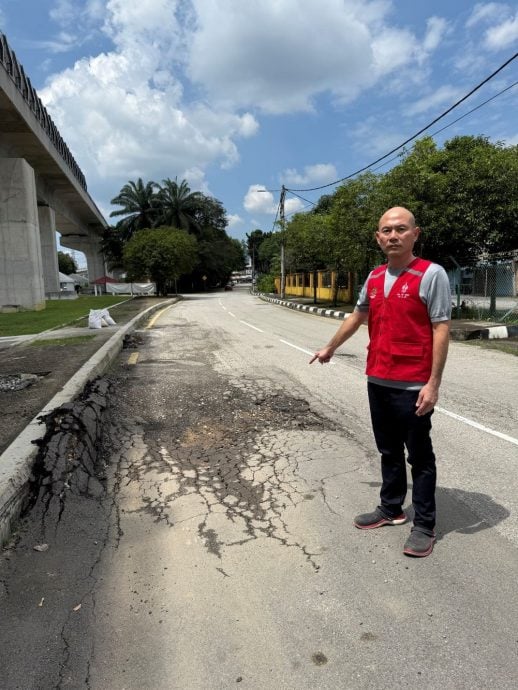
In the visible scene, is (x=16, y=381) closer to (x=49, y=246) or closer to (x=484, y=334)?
(x=484, y=334)

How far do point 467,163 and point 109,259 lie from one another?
52.7 meters

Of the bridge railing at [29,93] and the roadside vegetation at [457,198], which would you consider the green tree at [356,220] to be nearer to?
the roadside vegetation at [457,198]

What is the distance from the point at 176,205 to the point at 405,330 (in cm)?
5718

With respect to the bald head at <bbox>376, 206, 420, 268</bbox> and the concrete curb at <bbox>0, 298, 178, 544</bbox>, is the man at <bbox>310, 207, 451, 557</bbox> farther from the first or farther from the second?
the concrete curb at <bbox>0, 298, 178, 544</bbox>

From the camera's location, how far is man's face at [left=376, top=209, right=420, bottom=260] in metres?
2.71

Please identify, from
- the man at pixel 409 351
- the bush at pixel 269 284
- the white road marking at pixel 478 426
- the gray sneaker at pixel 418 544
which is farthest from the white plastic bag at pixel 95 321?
the bush at pixel 269 284

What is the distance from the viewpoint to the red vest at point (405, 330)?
106 inches

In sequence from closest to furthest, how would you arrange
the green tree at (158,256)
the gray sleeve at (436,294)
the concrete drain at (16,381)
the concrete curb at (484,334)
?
the gray sleeve at (436,294)
the concrete drain at (16,381)
the concrete curb at (484,334)
the green tree at (158,256)

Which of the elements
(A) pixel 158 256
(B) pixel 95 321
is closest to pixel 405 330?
(B) pixel 95 321

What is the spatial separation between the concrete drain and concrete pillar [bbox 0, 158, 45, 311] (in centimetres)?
1806

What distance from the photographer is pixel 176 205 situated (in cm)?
5662

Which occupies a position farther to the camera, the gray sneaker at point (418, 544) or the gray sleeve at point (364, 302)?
the gray sleeve at point (364, 302)

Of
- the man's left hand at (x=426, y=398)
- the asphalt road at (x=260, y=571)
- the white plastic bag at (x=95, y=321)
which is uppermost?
the man's left hand at (x=426, y=398)

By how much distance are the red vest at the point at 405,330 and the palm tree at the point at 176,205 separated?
55350 mm
